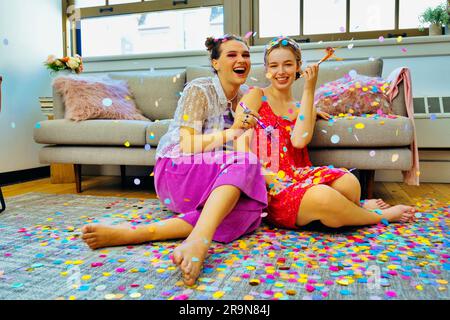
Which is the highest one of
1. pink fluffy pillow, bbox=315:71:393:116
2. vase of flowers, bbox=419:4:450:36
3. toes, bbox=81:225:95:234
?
vase of flowers, bbox=419:4:450:36

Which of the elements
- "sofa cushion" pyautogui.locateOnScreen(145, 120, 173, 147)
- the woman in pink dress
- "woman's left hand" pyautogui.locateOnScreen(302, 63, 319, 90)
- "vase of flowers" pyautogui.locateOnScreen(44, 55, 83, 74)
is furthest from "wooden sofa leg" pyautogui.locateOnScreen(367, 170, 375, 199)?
"vase of flowers" pyautogui.locateOnScreen(44, 55, 83, 74)

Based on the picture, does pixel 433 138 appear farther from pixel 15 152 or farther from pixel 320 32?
pixel 15 152

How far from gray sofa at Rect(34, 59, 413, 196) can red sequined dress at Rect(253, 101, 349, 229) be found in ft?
1.22

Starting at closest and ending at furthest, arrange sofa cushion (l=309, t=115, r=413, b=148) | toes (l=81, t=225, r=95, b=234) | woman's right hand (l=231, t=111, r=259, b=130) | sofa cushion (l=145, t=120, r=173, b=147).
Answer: toes (l=81, t=225, r=95, b=234), woman's right hand (l=231, t=111, r=259, b=130), sofa cushion (l=309, t=115, r=413, b=148), sofa cushion (l=145, t=120, r=173, b=147)

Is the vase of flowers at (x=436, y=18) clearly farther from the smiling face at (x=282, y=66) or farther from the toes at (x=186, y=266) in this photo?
the toes at (x=186, y=266)

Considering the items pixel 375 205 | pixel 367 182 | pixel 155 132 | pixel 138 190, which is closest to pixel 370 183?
pixel 367 182

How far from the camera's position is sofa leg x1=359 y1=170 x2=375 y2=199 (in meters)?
2.23

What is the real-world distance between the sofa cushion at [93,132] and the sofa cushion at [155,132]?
4cm

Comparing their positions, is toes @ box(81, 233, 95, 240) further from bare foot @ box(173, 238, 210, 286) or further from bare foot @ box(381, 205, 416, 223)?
bare foot @ box(381, 205, 416, 223)

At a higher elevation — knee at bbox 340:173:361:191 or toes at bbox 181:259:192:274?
knee at bbox 340:173:361:191

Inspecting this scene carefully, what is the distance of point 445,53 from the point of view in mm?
2986

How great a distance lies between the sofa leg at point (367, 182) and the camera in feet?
7.31

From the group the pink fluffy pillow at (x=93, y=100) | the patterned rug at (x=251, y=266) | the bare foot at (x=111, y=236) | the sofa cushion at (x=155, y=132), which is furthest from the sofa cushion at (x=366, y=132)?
the pink fluffy pillow at (x=93, y=100)

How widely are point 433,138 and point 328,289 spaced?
2.24 metres
